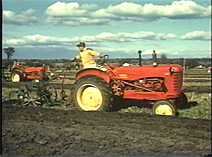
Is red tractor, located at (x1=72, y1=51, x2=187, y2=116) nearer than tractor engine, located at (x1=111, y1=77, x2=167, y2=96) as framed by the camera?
Yes

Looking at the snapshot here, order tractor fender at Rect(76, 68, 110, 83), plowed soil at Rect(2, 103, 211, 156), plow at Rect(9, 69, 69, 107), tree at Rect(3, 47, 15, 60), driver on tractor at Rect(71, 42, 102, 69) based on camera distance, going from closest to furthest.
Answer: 1. plowed soil at Rect(2, 103, 211, 156)
2. tree at Rect(3, 47, 15, 60)
3. driver on tractor at Rect(71, 42, 102, 69)
4. tractor fender at Rect(76, 68, 110, 83)
5. plow at Rect(9, 69, 69, 107)

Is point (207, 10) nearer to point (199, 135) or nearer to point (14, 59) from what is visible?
point (199, 135)

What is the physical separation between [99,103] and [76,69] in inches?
28.5

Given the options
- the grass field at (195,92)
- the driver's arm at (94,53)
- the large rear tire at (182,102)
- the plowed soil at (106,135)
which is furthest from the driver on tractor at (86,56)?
the large rear tire at (182,102)

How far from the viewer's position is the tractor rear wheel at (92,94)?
848 cm

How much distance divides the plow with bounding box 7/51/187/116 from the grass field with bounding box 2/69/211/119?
14 centimetres

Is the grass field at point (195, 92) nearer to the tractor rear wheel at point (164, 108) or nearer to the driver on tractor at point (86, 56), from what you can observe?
the tractor rear wheel at point (164, 108)

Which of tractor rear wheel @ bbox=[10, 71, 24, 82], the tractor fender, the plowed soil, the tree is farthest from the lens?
Answer: tractor rear wheel @ bbox=[10, 71, 24, 82]

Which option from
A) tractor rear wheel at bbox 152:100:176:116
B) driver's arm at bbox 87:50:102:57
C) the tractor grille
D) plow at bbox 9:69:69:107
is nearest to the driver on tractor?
driver's arm at bbox 87:50:102:57

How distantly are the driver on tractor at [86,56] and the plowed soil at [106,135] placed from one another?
0.95 meters

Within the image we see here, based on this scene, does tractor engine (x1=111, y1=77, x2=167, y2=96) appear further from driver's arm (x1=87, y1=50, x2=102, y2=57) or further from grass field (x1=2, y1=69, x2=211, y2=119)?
driver's arm (x1=87, y1=50, x2=102, y2=57)

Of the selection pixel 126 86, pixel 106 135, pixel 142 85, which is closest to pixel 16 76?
pixel 126 86

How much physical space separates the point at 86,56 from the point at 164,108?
158 cm

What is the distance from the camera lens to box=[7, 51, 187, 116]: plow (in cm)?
850
